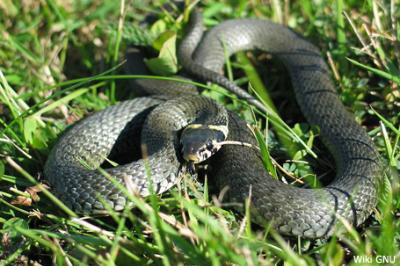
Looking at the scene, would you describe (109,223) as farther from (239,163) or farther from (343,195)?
(343,195)

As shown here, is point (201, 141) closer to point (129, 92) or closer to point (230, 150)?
point (230, 150)

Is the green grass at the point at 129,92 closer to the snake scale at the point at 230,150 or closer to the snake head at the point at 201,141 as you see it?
the snake scale at the point at 230,150

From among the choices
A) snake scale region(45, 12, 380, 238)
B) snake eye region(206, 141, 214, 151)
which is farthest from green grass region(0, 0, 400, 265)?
snake eye region(206, 141, 214, 151)

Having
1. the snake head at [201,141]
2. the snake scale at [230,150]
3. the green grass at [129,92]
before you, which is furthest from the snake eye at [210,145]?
the green grass at [129,92]

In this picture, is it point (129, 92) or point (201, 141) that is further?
point (129, 92)

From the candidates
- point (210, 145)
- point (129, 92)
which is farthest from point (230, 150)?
point (129, 92)

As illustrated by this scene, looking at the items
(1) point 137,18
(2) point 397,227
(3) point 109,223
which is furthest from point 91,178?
(1) point 137,18

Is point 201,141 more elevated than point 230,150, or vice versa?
point 201,141
